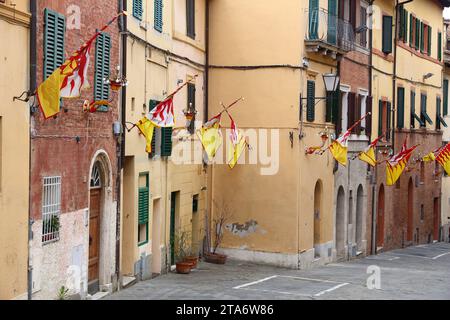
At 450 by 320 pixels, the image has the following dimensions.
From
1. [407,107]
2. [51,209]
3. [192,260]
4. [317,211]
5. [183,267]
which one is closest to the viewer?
[51,209]

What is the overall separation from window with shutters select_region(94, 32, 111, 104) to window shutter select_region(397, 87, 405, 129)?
21.9m

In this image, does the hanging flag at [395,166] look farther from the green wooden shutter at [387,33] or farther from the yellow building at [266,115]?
the yellow building at [266,115]

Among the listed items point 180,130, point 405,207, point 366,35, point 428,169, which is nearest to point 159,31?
point 180,130

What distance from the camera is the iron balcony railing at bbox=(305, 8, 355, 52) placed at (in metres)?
27.3

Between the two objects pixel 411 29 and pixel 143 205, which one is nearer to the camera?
pixel 143 205

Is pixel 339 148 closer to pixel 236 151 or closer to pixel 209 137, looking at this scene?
pixel 236 151

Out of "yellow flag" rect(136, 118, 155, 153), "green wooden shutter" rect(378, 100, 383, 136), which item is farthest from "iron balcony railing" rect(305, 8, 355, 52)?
"yellow flag" rect(136, 118, 155, 153)

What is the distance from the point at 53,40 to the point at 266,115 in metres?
11.9

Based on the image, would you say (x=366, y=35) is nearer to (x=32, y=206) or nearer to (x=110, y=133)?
(x=110, y=133)

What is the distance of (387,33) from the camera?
120ft

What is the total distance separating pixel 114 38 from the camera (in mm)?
19125

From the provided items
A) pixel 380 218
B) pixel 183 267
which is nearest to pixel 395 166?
pixel 380 218

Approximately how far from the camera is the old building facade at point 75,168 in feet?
50.7

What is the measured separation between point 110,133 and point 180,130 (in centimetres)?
520
